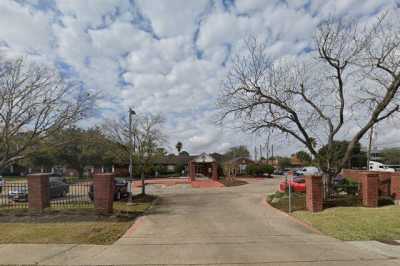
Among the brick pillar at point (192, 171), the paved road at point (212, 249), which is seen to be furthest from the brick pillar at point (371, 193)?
the brick pillar at point (192, 171)

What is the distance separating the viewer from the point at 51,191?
75.4ft

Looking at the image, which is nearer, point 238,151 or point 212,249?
point 212,249

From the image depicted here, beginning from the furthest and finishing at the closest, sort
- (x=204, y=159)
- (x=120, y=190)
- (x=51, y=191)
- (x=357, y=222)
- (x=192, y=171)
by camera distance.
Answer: (x=204, y=159)
(x=192, y=171)
(x=51, y=191)
(x=120, y=190)
(x=357, y=222)

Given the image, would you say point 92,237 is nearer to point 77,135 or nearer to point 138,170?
point 77,135

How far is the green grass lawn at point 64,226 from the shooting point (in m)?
9.73

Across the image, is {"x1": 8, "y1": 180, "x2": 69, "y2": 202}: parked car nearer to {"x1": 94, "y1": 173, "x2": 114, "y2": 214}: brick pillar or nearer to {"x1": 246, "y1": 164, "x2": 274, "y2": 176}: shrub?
{"x1": 94, "y1": 173, "x2": 114, "y2": 214}: brick pillar

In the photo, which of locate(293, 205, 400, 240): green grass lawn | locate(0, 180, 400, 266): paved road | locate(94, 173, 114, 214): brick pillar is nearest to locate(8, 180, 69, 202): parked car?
locate(94, 173, 114, 214): brick pillar

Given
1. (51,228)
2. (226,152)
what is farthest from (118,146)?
(226,152)

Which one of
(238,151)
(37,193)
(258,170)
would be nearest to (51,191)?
(37,193)

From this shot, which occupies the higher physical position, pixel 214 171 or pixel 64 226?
pixel 64 226

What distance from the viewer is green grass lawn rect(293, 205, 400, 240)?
1021 cm

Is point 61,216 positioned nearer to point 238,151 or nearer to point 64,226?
point 64,226

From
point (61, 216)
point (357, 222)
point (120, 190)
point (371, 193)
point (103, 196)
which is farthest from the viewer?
point (120, 190)

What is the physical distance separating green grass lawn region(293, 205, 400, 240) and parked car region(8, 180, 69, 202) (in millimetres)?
15299
